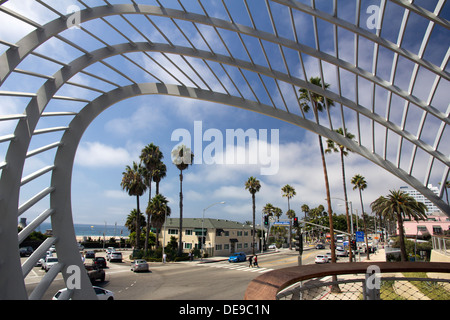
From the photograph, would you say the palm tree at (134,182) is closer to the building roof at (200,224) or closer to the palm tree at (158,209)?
the palm tree at (158,209)

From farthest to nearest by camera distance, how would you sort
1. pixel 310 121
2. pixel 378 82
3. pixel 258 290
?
pixel 310 121
pixel 378 82
pixel 258 290

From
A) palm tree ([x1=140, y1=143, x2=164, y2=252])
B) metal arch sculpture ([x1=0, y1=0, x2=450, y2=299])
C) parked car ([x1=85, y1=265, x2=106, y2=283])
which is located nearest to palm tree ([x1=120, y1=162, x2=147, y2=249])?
palm tree ([x1=140, y1=143, x2=164, y2=252])

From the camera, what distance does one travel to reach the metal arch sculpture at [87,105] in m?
7.69

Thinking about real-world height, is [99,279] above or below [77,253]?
below

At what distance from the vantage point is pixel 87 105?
37.9 feet

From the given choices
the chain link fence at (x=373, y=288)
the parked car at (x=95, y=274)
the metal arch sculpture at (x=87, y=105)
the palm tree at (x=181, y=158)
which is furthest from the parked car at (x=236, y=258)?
the metal arch sculpture at (x=87, y=105)

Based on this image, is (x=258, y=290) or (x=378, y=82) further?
(x=378, y=82)

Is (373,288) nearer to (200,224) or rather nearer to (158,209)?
(158,209)

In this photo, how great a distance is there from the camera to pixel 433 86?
11500 millimetres

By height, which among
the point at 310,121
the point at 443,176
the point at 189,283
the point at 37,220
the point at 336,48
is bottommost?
the point at 189,283

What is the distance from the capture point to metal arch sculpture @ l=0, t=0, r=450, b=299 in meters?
7.69

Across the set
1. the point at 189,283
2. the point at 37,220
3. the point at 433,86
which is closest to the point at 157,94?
the point at 37,220
